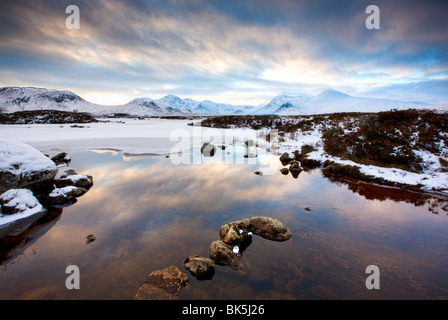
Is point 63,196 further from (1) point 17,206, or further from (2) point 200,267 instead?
(2) point 200,267

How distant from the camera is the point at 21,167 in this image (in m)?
8.83

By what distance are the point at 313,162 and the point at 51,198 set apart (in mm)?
17336

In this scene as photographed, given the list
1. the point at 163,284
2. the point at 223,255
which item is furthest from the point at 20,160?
the point at 223,255

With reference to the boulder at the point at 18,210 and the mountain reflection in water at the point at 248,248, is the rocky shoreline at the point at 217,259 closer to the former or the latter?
the mountain reflection in water at the point at 248,248

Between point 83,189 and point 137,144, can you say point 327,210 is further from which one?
point 137,144

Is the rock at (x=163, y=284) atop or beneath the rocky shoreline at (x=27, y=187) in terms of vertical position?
beneath

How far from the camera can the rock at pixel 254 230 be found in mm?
6086

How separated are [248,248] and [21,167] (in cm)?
1100

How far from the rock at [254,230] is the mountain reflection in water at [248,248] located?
10.7 inches

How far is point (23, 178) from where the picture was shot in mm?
8664

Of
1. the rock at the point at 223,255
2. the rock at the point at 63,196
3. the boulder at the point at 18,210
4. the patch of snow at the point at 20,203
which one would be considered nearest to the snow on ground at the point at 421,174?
the rock at the point at 223,255
